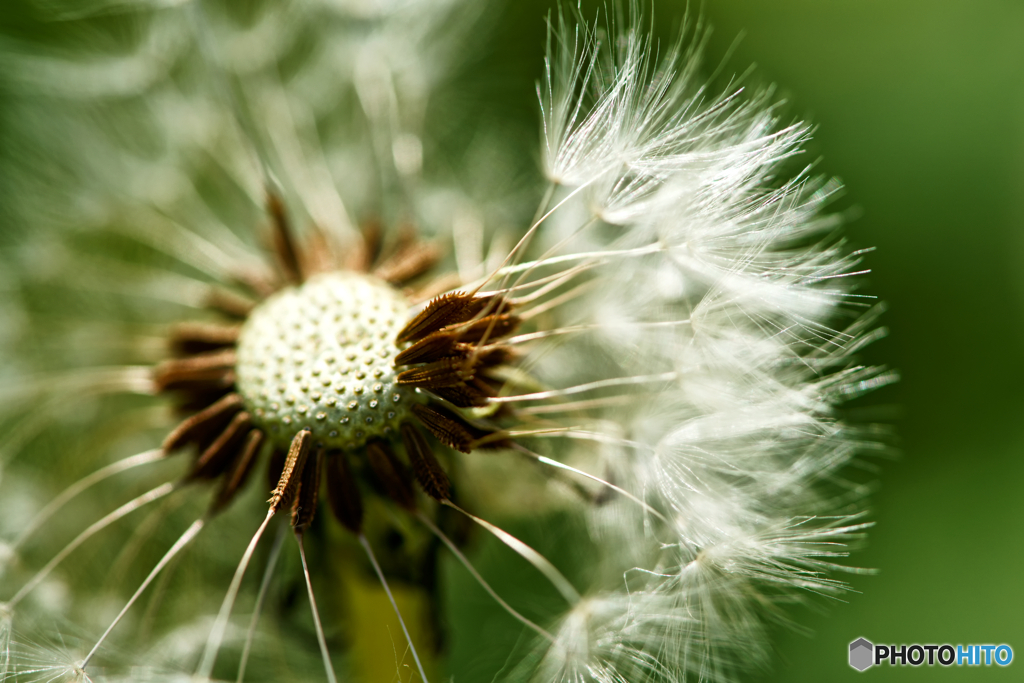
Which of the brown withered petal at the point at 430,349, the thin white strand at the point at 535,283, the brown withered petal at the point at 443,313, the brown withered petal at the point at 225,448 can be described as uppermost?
the thin white strand at the point at 535,283

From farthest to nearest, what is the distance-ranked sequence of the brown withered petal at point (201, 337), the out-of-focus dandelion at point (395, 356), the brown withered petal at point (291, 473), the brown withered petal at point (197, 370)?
the brown withered petal at point (201, 337) → the brown withered petal at point (197, 370) → the out-of-focus dandelion at point (395, 356) → the brown withered petal at point (291, 473)

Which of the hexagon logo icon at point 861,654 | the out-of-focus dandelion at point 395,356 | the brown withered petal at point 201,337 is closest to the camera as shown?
the out-of-focus dandelion at point 395,356

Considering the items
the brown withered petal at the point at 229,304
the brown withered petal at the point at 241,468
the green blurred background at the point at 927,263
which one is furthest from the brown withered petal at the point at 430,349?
the green blurred background at the point at 927,263

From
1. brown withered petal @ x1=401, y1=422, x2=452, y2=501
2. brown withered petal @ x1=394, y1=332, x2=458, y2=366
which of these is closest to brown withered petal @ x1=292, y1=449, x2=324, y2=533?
brown withered petal @ x1=401, y1=422, x2=452, y2=501

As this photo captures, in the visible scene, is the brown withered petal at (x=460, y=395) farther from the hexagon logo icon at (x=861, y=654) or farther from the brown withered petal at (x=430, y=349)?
the hexagon logo icon at (x=861, y=654)

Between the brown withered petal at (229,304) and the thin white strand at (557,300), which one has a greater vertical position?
the thin white strand at (557,300)

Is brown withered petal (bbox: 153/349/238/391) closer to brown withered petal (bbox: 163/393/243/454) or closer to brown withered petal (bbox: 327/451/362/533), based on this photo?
brown withered petal (bbox: 163/393/243/454)

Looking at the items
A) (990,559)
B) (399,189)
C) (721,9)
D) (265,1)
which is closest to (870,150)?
(721,9)

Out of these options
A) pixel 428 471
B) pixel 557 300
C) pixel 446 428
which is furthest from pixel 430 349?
pixel 557 300
